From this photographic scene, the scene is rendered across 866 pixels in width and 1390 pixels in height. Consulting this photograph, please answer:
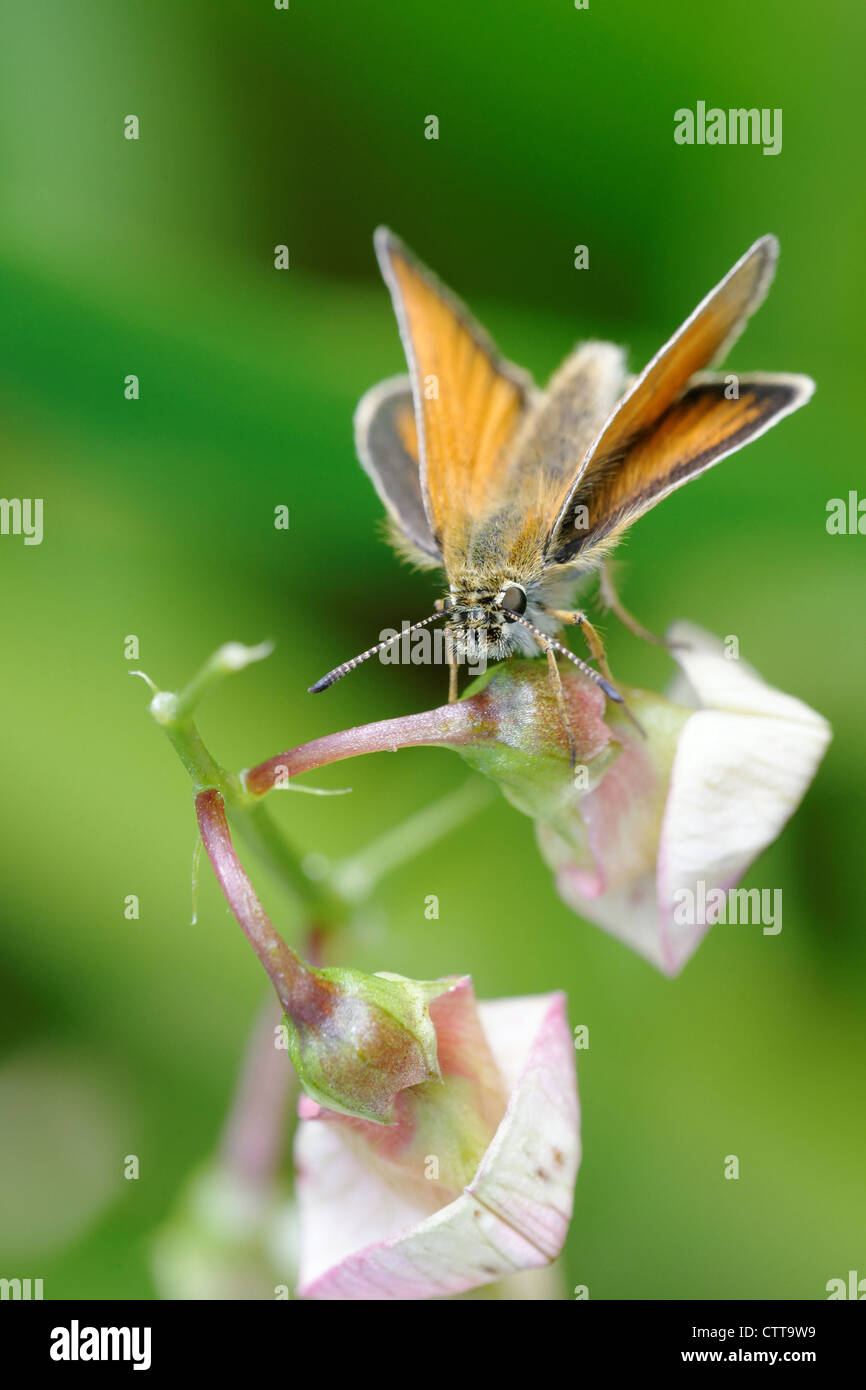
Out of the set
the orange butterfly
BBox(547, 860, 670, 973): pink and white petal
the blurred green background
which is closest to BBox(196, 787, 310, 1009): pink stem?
the orange butterfly

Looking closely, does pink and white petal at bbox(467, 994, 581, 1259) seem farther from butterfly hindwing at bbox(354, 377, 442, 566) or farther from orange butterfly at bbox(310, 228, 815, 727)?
butterfly hindwing at bbox(354, 377, 442, 566)

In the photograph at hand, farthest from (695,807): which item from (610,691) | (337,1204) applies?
(337,1204)

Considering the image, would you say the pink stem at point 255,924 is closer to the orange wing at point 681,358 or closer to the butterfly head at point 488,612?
the butterfly head at point 488,612

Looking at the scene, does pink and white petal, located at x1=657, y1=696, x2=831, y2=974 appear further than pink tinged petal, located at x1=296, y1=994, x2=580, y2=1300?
Yes

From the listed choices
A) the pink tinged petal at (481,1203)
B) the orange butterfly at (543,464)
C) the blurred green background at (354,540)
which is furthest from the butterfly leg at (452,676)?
the blurred green background at (354,540)

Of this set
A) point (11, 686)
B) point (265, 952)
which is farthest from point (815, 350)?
point (265, 952)

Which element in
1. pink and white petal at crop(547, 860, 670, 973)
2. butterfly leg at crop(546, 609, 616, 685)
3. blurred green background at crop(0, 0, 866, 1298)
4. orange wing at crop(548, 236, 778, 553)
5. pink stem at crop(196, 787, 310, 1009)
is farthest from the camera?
blurred green background at crop(0, 0, 866, 1298)
